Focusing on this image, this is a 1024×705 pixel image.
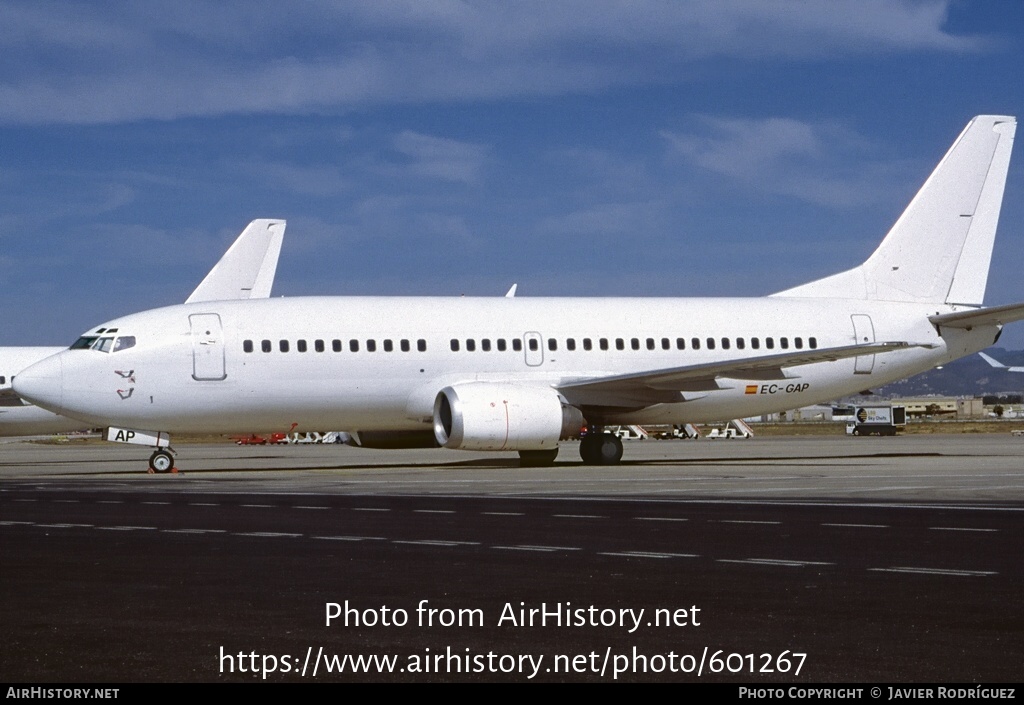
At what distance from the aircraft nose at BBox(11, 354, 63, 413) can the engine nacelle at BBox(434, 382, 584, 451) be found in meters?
8.81

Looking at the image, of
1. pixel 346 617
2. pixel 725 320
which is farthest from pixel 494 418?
pixel 346 617

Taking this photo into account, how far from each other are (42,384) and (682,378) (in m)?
15.1

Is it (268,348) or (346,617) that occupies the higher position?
(268,348)

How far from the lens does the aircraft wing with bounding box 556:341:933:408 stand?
3416cm

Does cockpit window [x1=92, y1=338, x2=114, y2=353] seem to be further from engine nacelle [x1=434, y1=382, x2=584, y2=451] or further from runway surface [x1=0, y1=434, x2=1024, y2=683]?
runway surface [x1=0, y1=434, x2=1024, y2=683]

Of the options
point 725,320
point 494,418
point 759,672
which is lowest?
point 759,672

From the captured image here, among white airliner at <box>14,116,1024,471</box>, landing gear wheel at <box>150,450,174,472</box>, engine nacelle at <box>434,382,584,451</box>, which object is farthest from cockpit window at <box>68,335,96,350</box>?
engine nacelle at <box>434,382,584,451</box>

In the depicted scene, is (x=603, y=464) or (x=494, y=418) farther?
(x=603, y=464)

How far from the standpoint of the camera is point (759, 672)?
24.7 ft

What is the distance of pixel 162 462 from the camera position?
112 ft

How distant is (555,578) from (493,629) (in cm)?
268

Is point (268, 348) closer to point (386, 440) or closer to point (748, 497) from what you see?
point (386, 440)

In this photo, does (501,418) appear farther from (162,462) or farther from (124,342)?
(124,342)

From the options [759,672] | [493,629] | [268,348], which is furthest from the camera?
[268,348]
